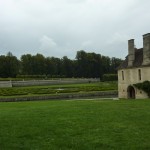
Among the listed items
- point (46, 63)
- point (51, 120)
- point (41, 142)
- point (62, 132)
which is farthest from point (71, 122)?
point (46, 63)

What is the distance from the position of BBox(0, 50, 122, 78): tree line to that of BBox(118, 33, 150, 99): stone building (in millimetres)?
70960

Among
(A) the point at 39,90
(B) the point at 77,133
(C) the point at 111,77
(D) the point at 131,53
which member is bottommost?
(B) the point at 77,133

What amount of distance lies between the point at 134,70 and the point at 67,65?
84.8m

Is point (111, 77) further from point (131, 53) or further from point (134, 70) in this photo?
point (134, 70)

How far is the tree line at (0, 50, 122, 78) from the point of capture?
12262cm

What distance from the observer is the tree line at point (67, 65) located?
12262 centimetres

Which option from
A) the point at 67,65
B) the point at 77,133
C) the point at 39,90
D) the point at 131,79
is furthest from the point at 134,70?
the point at 67,65

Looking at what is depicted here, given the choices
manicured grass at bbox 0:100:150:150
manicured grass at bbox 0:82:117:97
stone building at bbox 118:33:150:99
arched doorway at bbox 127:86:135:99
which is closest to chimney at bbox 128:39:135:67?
stone building at bbox 118:33:150:99

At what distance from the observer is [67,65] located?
13012cm

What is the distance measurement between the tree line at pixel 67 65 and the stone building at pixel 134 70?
233ft

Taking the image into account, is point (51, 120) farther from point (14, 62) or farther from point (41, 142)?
point (14, 62)

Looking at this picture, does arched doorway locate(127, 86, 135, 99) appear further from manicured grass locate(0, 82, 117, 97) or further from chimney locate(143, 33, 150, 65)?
A: manicured grass locate(0, 82, 117, 97)

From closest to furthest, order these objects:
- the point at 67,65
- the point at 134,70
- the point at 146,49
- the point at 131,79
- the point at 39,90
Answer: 1. the point at 146,49
2. the point at 134,70
3. the point at 131,79
4. the point at 39,90
5. the point at 67,65

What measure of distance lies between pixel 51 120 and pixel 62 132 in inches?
113
